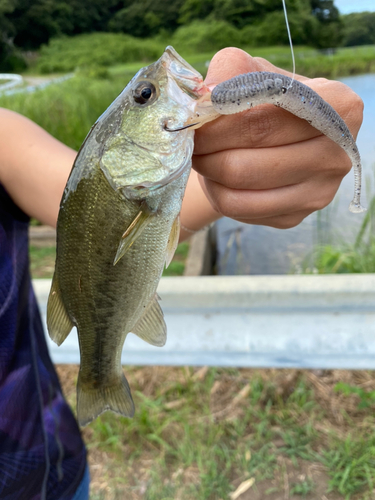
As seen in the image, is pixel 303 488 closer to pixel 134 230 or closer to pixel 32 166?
pixel 134 230

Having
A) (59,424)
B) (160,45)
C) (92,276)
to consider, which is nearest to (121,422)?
(59,424)

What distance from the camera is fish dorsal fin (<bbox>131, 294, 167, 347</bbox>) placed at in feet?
2.86

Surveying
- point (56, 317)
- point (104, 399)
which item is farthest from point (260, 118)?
point (104, 399)

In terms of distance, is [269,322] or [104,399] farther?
[269,322]

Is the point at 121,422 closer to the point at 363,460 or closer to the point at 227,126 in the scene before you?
the point at 363,460

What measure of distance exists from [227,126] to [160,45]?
9.68 metres

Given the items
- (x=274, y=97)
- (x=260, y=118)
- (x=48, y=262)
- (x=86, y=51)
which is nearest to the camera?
(x=274, y=97)

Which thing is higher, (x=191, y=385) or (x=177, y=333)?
(x=177, y=333)

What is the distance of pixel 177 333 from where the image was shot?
1.62 m

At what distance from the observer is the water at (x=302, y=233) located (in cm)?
303

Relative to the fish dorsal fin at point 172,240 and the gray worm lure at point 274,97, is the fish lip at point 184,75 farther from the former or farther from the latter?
the fish dorsal fin at point 172,240

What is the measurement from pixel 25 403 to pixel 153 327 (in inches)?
25.9

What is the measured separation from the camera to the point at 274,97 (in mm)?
577

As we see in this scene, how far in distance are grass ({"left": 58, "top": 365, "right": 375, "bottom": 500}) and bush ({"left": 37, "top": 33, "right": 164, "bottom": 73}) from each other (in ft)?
35.0
